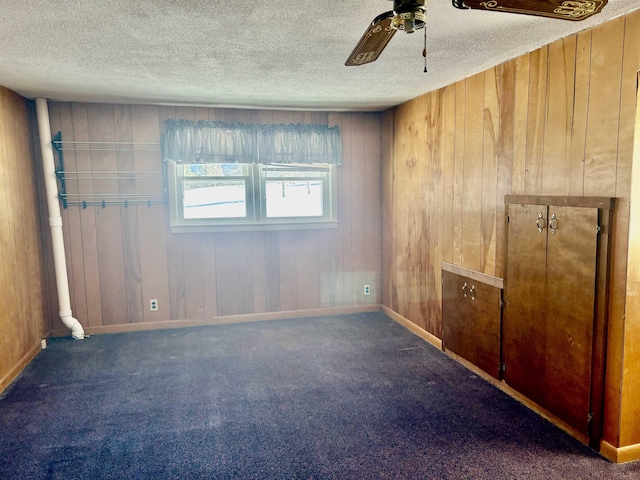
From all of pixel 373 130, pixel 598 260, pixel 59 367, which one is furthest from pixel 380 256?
pixel 59 367

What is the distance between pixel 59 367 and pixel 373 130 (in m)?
3.78

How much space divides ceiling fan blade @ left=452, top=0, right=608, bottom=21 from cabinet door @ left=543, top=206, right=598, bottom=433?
1101 mm

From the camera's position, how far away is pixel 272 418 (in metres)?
2.83

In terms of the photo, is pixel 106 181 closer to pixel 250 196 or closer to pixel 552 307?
pixel 250 196

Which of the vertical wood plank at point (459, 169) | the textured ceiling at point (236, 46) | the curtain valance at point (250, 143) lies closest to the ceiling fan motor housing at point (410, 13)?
the textured ceiling at point (236, 46)

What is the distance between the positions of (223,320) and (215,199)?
1.29 meters

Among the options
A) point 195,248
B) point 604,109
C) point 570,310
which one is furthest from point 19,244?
point 604,109

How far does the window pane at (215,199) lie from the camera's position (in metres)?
4.69

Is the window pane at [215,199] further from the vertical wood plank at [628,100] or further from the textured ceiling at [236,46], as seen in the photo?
the vertical wood plank at [628,100]

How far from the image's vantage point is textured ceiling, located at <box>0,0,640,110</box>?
2.12 meters

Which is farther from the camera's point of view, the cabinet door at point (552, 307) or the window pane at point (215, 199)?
the window pane at point (215, 199)

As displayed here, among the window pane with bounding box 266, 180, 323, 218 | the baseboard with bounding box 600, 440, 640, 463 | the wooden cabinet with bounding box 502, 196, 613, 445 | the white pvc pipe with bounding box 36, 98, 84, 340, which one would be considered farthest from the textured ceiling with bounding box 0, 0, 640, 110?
the baseboard with bounding box 600, 440, 640, 463

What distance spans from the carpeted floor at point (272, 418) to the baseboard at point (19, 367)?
0.06m

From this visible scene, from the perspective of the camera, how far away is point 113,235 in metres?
4.52
